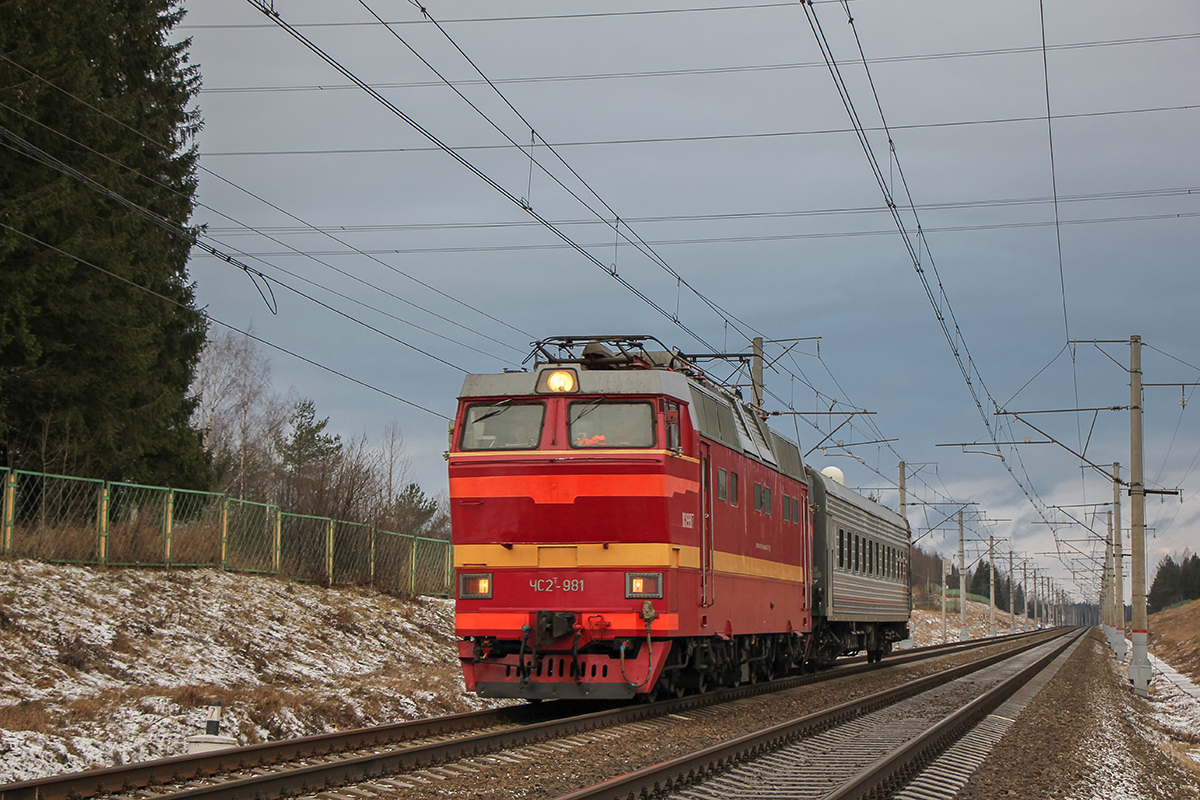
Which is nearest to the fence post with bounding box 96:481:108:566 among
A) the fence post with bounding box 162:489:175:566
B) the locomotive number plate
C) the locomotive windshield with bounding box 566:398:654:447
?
the fence post with bounding box 162:489:175:566

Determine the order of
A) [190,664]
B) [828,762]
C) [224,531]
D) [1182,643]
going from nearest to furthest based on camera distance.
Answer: [828,762]
[190,664]
[224,531]
[1182,643]

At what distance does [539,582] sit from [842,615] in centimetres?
1199

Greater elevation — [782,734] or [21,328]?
[21,328]

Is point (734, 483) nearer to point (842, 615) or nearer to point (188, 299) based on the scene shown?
point (842, 615)

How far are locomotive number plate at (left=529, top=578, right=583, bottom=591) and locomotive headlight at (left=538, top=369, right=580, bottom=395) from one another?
2.23 meters

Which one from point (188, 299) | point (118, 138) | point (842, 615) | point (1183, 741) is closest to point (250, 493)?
point (188, 299)

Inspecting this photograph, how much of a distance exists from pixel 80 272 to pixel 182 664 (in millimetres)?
9134

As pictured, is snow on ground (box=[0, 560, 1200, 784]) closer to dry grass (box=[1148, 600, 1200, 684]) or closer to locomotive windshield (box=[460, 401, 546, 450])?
locomotive windshield (box=[460, 401, 546, 450])

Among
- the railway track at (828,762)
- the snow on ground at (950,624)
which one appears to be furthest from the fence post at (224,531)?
the snow on ground at (950,624)

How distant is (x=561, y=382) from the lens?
45.6ft

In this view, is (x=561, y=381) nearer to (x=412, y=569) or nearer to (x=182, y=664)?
(x=182, y=664)

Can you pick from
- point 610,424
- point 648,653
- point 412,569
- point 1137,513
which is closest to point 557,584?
point 648,653

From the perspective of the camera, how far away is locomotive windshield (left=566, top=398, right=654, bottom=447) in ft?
44.3

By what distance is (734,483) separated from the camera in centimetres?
1580
